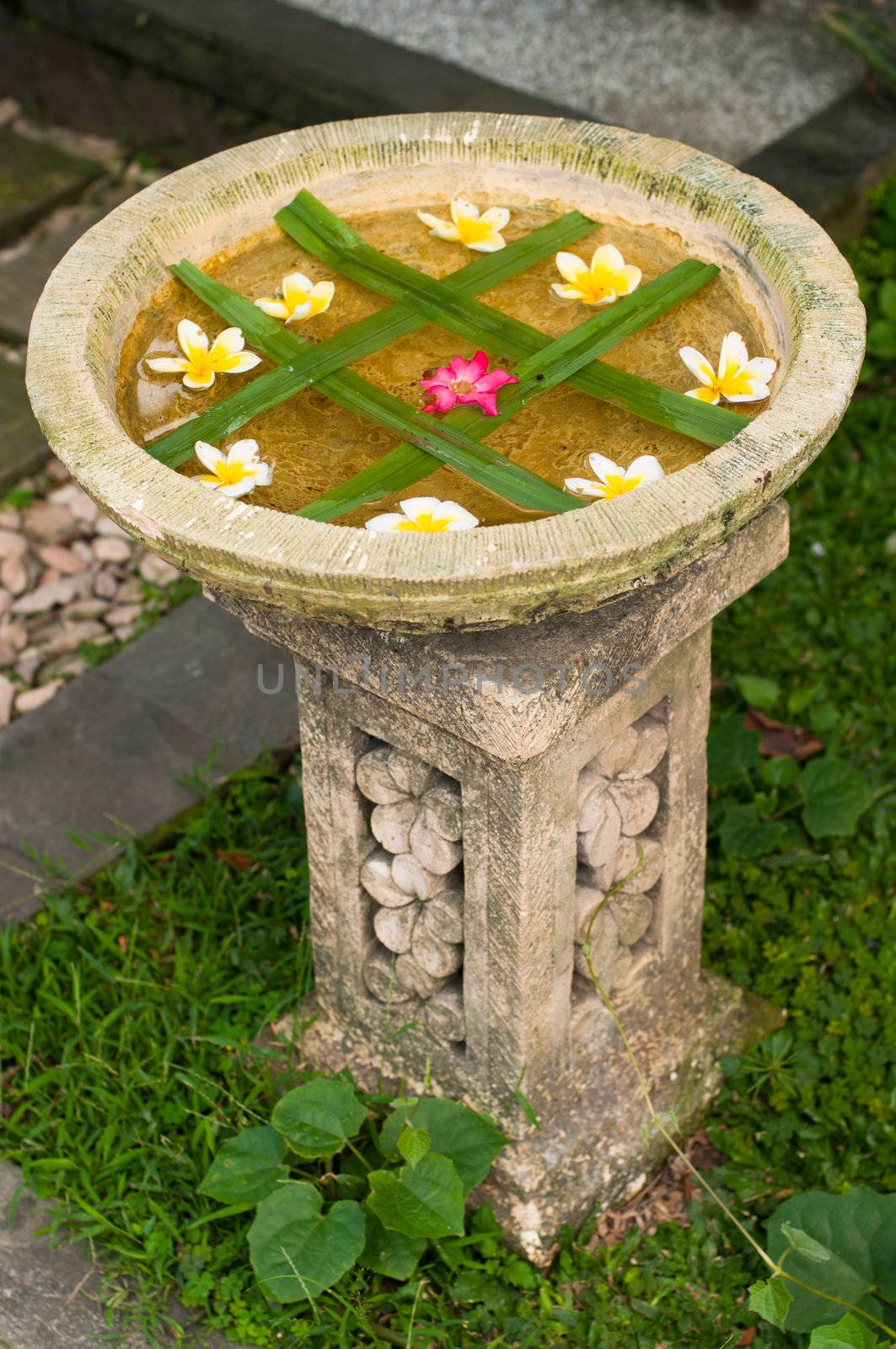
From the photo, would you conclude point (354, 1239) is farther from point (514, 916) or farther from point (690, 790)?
point (690, 790)

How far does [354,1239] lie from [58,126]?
13.8 feet

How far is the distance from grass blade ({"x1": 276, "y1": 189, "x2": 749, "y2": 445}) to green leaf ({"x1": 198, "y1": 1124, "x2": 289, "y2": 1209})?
4.12ft

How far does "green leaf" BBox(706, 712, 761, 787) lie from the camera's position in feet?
10.7

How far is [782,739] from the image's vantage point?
3479mm

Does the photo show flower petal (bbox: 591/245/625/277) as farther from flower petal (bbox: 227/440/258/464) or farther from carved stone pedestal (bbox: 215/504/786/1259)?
flower petal (bbox: 227/440/258/464)

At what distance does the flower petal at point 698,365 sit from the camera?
7.01ft

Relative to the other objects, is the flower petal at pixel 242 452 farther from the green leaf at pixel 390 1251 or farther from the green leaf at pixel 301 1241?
the green leaf at pixel 390 1251

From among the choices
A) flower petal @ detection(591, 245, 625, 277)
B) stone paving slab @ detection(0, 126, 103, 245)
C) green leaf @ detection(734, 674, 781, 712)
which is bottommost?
green leaf @ detection(734, 674, 781, 712)

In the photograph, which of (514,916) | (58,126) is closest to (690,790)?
(514,916)

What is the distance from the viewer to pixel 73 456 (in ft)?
A: 6.29

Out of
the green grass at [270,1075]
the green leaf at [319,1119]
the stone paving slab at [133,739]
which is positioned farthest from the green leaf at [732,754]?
the green leaf at [319,1119]

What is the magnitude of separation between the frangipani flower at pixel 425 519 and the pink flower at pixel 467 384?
0.71ft

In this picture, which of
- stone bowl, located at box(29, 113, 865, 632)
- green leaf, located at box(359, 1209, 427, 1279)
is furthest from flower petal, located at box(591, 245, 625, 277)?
green leaf, located at box(359, 1209, 427, 1279)

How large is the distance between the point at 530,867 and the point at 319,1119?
537 mm
